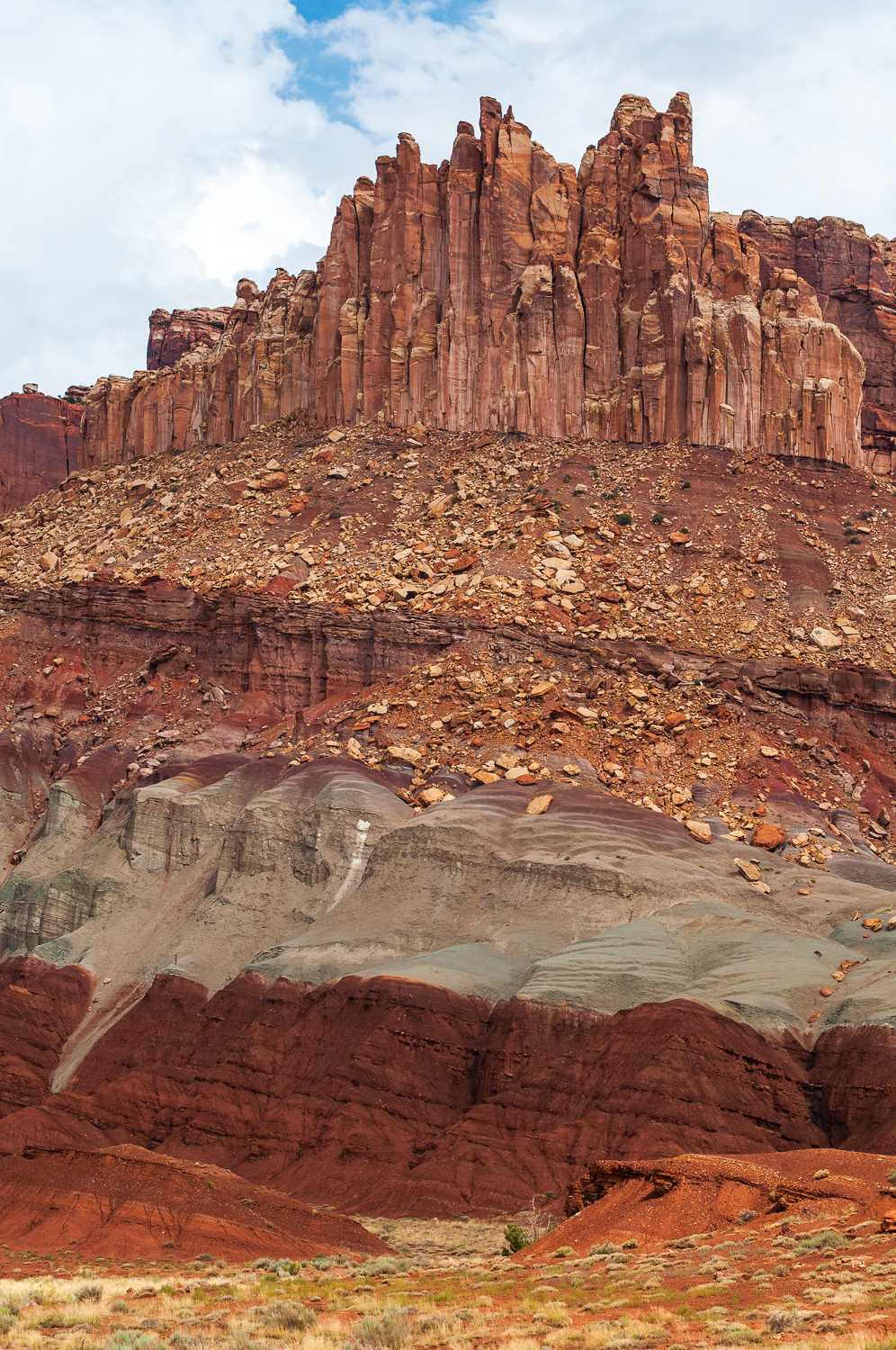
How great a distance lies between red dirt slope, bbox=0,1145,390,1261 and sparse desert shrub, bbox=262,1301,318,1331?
7894 mm

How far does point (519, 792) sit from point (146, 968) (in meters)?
16.7

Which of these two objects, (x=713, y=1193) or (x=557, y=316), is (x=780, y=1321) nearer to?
(x=713, y=1193)

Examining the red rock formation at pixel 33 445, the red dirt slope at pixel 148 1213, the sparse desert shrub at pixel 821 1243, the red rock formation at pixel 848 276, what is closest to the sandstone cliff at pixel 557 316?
the red rock formation at pixel 848 276

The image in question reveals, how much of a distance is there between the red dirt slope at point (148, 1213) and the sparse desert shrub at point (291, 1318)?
789 cm

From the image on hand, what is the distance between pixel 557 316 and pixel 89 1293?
6673cm

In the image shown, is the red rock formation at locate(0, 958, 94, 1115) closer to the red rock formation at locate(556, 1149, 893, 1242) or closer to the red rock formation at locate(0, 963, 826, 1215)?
the red rock formation at locate(0, 963, 826, 1215)

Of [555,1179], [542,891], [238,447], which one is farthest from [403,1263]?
[238,447]

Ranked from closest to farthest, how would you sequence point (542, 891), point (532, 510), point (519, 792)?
point (542, 891) → point (519, 792) → point (532, 510)

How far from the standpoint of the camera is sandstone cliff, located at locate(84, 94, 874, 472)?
77.8 metres

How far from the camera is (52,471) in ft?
405

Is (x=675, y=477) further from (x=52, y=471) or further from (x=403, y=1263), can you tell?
(x=52, y=471)

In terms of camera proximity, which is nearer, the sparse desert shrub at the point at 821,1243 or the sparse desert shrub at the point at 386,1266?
the sparse desert shrub at the point at 821,1243

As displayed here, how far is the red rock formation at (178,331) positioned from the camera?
133000mm

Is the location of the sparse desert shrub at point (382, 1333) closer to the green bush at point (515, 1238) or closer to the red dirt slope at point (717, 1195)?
the red dirt slope at point (717, 1195)
